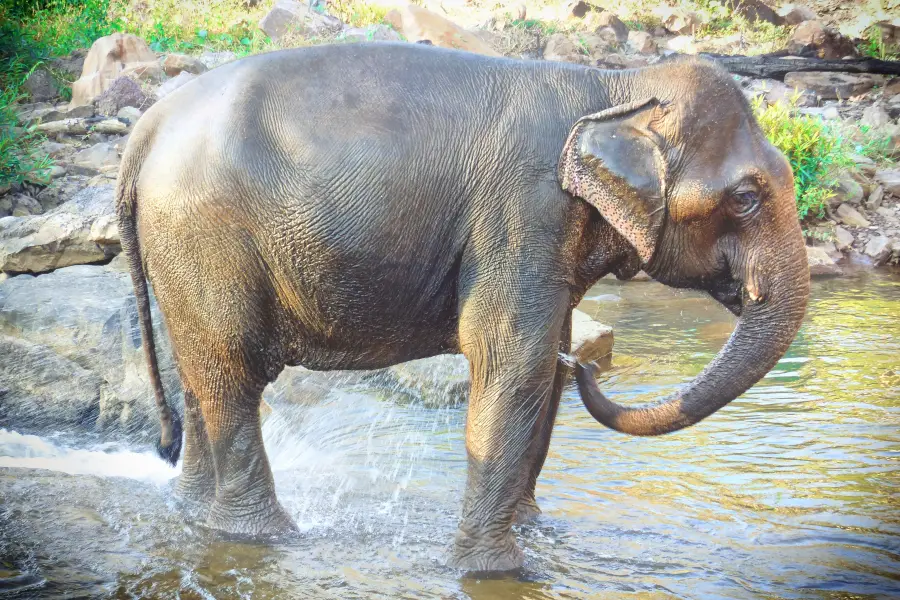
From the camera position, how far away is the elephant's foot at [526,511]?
15.0 feet

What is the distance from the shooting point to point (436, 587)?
3895 millimetres

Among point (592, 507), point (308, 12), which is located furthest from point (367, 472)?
point (308, 12)

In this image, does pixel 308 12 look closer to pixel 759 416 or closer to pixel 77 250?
pixel 77 250

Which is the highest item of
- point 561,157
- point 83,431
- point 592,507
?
point 561,157

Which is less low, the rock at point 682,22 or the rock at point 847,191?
the rock at point 682,22

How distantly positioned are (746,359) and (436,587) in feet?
5.15

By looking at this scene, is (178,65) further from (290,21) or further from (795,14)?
(795,14)

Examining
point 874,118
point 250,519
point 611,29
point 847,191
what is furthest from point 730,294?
point 611,29

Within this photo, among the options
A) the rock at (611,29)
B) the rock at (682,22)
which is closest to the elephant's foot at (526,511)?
the rock at (611,29)

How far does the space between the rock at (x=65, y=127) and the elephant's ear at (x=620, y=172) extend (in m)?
8.37

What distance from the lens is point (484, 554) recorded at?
3992 millimetres

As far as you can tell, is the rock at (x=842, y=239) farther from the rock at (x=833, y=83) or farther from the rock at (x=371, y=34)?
the rock at (x=371, y=34)

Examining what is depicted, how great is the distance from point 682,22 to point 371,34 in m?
7.03

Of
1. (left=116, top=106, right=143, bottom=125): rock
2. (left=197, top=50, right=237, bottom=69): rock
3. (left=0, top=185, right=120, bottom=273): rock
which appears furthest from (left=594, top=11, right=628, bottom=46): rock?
(left=0, top=185, right=120, bottom=273): rock
